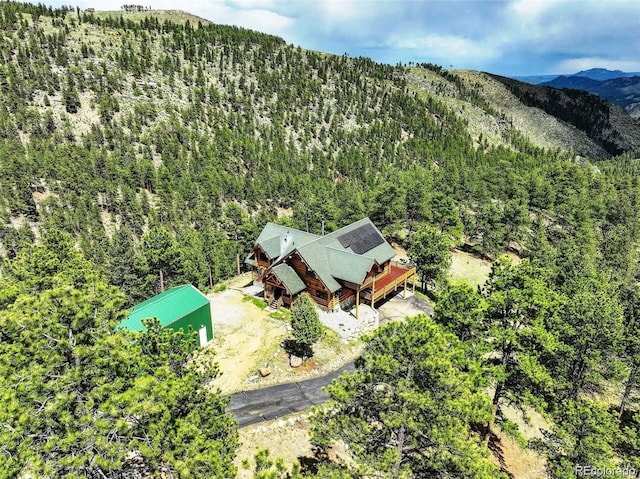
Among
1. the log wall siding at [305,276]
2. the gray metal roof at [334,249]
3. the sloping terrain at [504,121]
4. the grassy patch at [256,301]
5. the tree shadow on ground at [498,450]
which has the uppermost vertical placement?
the sloping terrain at [504,121]

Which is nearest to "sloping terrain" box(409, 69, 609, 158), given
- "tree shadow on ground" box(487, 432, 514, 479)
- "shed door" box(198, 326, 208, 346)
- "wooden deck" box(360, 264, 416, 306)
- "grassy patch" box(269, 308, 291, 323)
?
"wooden deck" box(360, 264, 416, 306)

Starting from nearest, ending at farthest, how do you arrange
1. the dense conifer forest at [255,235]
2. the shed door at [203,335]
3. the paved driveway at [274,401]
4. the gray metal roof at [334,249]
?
the dense conifer forest at [255,235], the paved driveway at [274,401], the shed door at [203,335], the gray metal roof at [334,249]

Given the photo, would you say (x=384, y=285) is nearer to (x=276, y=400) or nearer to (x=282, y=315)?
(x=282, y=315)

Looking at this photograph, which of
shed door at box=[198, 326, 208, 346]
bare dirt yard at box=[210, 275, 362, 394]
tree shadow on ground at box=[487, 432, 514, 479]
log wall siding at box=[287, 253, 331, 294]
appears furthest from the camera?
log wall siding at box=[287, 253, 331, 294]

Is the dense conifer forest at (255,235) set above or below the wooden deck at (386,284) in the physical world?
above

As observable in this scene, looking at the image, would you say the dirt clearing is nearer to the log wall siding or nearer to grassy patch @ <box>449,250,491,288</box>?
the log wall siding

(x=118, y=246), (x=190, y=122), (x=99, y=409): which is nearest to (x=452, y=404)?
(x=99, y=409)

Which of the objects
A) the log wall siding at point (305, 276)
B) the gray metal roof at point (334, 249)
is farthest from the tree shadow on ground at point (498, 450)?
the log wall siding at point (305, 276)

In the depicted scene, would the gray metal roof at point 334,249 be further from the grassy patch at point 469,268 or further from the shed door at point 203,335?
the grassy patch at point 469,268
